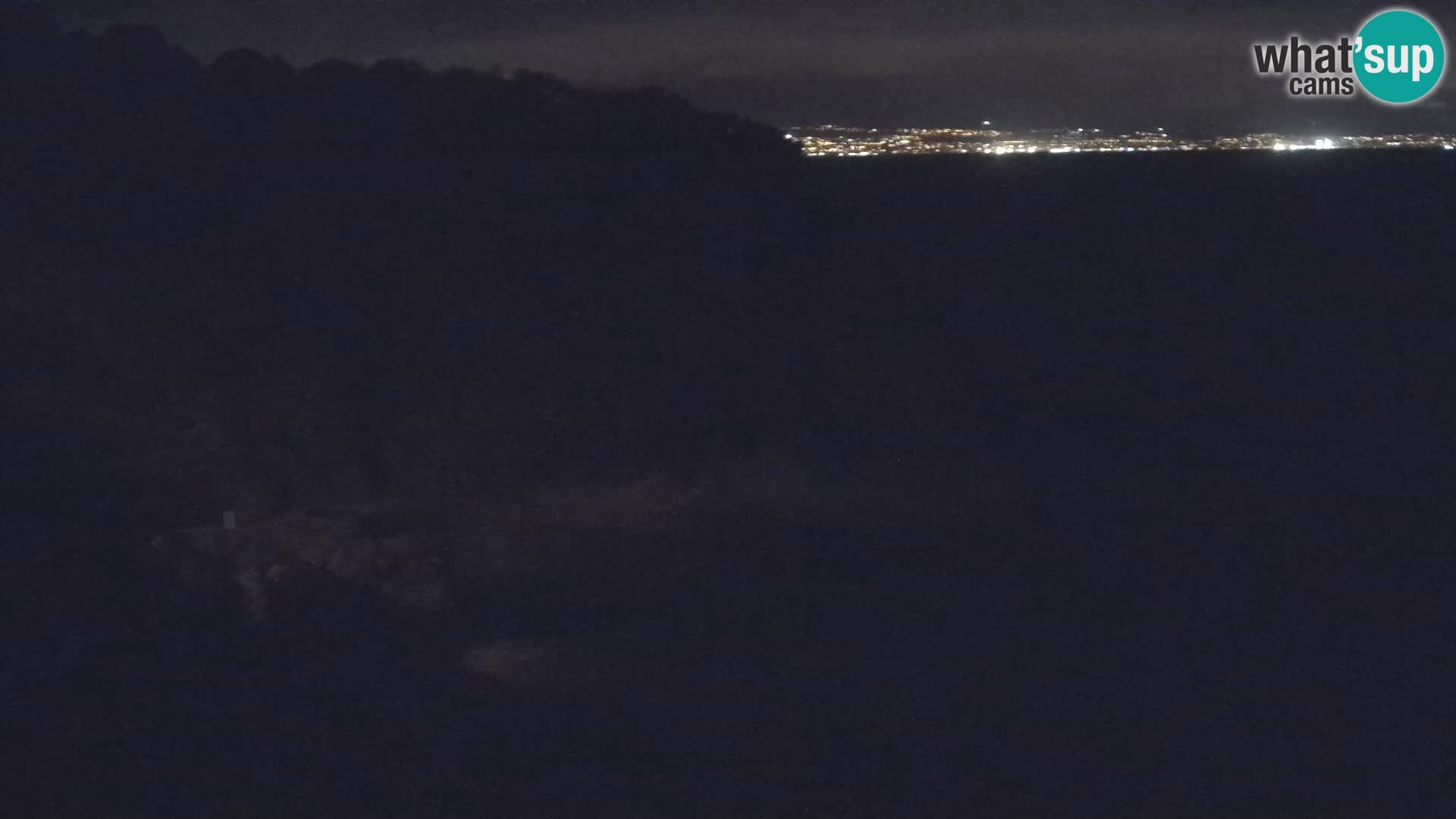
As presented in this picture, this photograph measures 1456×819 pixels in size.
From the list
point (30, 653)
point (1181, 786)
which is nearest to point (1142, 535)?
point (1181, 786)

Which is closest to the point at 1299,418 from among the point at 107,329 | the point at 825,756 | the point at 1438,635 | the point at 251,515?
the point at 1438,635

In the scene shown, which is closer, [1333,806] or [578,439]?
[1333,806]

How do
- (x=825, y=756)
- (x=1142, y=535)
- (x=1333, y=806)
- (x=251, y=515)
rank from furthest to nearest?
(x=1142, y=535) → (x=251, y=515) → (x=825, y=756) → (x=1333, y=806)

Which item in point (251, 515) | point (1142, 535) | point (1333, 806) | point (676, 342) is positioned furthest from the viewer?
point (676, 342)

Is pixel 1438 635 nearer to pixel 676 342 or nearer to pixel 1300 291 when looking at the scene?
pixel 676 342

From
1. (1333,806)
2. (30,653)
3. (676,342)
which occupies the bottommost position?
(1333,806)

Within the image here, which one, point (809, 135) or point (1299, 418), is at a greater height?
point (809, 135)
